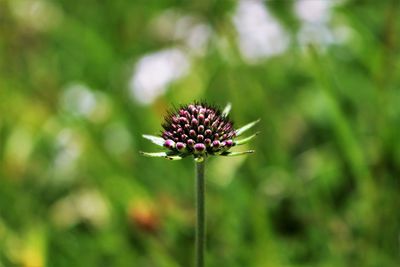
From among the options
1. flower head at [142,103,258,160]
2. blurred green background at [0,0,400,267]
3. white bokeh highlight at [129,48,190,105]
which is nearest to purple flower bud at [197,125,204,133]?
flower head at [142,103,258,160]

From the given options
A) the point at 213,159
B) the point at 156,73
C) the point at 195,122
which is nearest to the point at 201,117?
the point at 195,122

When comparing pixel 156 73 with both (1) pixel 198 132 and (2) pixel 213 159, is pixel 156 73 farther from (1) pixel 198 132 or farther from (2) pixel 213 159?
(1) pixel 198 132

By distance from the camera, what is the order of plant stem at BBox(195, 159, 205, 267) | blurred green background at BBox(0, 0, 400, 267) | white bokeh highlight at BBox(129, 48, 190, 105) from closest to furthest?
plant stem at BBox(195, 159, 205, 267), blurred green background at BBox(0, 0, 400, 267), white bokeh highlight at BBox(129, 48, 190, 105)

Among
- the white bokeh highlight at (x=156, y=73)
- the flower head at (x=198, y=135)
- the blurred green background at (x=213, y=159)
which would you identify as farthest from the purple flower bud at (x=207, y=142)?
the white bokeh highlight at (x=156, y=73)

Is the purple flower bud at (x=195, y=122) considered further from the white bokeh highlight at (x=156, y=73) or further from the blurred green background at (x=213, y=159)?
the white bokeh highlight at (x=156, y=73)

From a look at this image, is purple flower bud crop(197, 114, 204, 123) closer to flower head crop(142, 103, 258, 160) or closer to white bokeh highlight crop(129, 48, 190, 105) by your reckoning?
flower head crop(142, 103, 258, 160)

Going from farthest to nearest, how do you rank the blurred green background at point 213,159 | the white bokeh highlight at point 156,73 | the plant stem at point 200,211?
the white bokeh highlight at point 156,73
the blurred green background at point 213,159
the plant stem at point 200,211

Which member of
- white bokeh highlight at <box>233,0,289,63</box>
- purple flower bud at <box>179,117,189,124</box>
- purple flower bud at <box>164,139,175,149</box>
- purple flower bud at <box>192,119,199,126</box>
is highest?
white bokeh highlight at <box>233,0,289,63</box>
